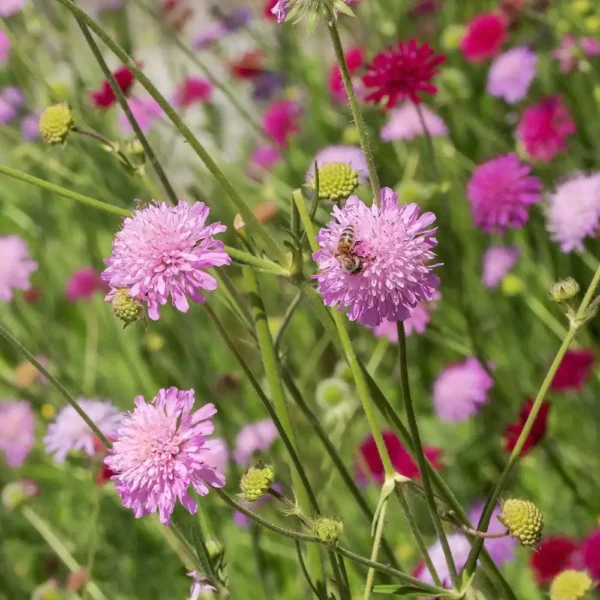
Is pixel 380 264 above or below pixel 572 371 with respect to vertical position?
below

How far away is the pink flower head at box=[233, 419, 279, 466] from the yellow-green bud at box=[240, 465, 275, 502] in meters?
0.76

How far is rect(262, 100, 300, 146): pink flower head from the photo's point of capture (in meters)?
1.92

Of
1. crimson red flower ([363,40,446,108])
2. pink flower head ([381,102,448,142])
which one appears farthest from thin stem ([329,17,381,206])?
pink flower head ([381,102,448,142])

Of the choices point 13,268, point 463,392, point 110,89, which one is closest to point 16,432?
point 13,268

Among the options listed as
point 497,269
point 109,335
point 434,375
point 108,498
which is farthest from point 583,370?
point 109,335

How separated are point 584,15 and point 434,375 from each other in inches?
28.2

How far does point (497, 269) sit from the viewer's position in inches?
59.2

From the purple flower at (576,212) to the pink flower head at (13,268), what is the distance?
2.91 ft

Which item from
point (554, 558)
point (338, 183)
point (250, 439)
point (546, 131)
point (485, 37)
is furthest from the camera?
point (485, 37)

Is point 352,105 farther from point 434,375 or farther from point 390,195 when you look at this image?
point 434,375

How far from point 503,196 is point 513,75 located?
1.36 ft

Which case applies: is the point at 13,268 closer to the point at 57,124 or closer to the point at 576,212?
the point at 57,124

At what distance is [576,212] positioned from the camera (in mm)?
1174

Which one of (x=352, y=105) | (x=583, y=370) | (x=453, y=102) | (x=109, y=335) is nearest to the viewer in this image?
(x=352, y=105)
